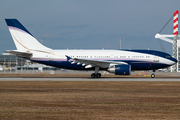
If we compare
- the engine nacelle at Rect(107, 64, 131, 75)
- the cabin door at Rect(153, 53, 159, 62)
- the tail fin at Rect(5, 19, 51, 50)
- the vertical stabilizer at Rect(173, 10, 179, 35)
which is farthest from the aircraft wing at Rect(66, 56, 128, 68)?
the vertical stabilizer at Rect(173, 10, 179, 35)

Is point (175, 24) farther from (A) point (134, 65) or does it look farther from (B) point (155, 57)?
(A) point (134, 65)

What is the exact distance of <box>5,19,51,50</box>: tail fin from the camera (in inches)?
1610

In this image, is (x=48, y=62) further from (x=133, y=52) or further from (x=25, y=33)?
(x=133, y=52)

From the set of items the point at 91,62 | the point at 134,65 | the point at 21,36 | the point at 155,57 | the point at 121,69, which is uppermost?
the point at 21,36

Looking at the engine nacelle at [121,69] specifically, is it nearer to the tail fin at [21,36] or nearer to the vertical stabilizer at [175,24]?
the tail fin at [21,36]

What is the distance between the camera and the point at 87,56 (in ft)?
131

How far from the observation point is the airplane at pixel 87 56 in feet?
128

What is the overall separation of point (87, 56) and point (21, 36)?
36.3 ft

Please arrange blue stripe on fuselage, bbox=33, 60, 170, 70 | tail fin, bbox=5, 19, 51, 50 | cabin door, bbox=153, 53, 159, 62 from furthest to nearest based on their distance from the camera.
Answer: tail fin, bbox=5, 19, 51, 50 → cabin door, bbox=153, 53, 159, 62 → blue stripe on fuselage, bbox=33, 60, 170, 70

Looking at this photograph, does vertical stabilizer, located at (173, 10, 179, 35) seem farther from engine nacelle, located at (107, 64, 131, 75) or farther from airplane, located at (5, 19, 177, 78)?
engine nacelle, located at (107, 64, 131, 75)

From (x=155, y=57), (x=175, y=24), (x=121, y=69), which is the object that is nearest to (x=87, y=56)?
Result: (x=121, y=69)

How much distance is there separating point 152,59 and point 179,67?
54.8 metres

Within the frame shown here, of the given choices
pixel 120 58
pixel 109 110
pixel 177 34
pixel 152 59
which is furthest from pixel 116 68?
pixel 177 34

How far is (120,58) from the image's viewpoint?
39.0 meters
